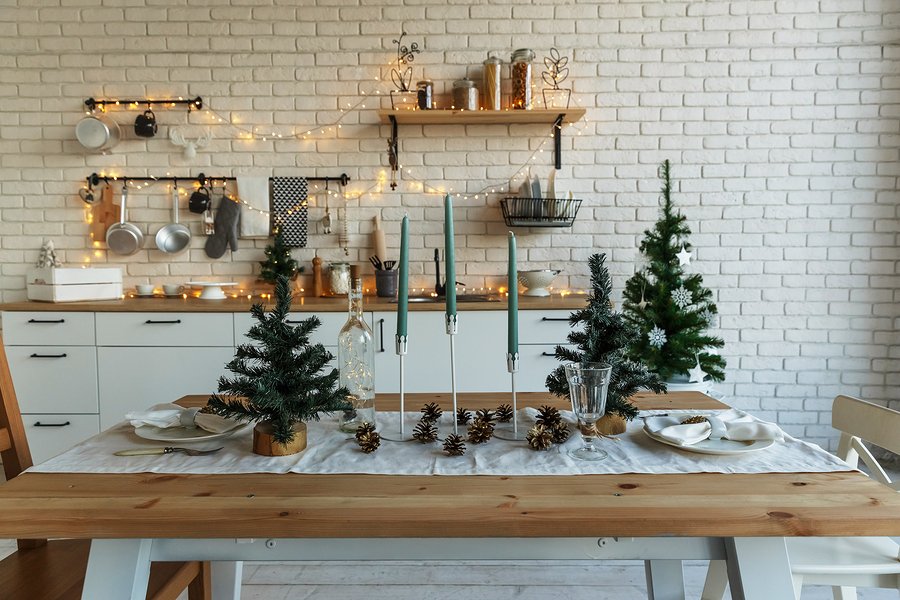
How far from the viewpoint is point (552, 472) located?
1075 mm

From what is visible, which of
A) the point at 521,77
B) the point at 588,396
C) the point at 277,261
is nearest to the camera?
the point at 588,396

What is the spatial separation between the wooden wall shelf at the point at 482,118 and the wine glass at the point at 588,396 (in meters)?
2.35

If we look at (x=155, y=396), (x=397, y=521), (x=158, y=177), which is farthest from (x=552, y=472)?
(x=158, y=177)

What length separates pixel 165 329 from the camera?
305 cm

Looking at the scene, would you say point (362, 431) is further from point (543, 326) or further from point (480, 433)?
point (543, 326)

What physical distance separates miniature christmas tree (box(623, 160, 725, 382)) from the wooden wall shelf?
0.69 metres

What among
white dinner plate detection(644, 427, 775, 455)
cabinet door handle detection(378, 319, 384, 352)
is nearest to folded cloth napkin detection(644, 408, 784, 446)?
white dinner plate detection(644, 427, 775, 455)

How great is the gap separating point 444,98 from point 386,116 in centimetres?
35

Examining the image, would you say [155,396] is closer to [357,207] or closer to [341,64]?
[357,207]

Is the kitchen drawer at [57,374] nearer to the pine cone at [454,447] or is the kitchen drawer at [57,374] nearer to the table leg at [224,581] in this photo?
the table leg at [224,581]

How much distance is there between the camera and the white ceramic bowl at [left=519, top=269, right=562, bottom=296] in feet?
10.9

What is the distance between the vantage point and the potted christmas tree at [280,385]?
1147 mm

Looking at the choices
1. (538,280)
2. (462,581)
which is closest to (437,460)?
(462,581)

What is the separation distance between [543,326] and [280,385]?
201 centimetres
